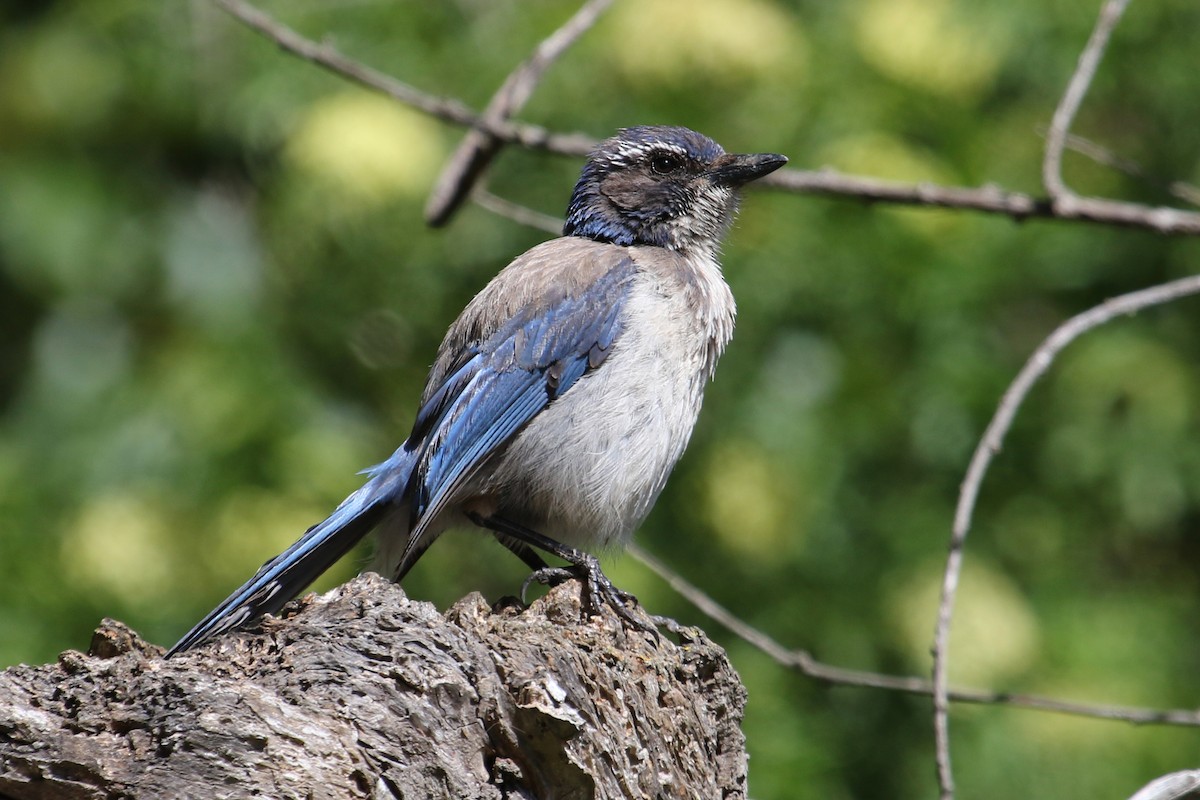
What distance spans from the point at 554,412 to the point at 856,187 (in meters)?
1.19

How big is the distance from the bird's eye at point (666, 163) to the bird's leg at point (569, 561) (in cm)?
149

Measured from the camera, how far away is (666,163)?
18.4ft

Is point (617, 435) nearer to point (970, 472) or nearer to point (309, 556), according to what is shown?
point (309, 556)

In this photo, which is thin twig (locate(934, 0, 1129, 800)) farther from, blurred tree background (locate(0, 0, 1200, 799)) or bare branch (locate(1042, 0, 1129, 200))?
blurred tree background (locate(0, 0, 1200, 799))

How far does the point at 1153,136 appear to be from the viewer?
21.7ft

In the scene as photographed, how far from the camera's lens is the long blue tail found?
4.13 m

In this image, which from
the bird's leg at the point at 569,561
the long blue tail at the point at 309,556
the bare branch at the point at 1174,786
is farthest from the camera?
the long blue tail at the point at 309,556

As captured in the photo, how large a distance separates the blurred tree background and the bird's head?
2.62ft

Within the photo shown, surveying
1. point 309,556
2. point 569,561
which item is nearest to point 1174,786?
point 569,561

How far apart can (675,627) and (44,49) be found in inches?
190

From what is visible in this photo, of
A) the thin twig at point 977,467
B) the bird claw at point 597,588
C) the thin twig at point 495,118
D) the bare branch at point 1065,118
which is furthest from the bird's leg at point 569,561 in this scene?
the bare branch at point 1065,118

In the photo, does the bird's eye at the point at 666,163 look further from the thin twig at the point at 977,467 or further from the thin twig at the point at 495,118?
the thin twig at the point at 977,467

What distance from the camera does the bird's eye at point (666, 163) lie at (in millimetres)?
5605

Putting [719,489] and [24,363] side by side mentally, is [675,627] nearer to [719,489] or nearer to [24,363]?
[719,489]
